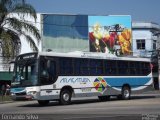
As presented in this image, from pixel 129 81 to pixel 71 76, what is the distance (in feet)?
19.9

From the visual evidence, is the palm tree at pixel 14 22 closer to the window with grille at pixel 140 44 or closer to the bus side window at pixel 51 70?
the bus side window at pixel 51 70

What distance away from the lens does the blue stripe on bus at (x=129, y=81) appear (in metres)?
30.5

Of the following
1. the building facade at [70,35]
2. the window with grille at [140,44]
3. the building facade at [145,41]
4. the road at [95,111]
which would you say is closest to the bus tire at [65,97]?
the road at [95,111]

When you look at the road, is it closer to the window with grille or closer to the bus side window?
the bus side window

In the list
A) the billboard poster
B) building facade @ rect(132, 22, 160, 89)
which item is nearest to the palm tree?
the billboard poster

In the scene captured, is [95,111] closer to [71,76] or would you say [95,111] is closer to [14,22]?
[71,76]

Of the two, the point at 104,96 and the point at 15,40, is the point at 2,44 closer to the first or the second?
the point at 15,40

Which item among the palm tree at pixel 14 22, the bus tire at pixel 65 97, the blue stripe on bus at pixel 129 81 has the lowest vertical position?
the bus tire at pixel 65 97

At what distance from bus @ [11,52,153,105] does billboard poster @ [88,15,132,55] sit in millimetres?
29775

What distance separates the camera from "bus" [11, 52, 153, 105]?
26.0 metres

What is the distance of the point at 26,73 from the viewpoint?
86.4 feet

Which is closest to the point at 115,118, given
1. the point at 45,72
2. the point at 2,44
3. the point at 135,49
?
the point at 45,72

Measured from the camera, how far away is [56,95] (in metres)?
26.8

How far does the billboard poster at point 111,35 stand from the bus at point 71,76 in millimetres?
29775
